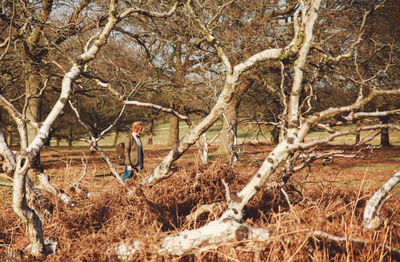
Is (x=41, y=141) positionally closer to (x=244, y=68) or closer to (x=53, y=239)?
(x=53, y=239)

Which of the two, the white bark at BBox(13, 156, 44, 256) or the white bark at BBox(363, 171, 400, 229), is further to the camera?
the white bark at BBox(363, 171, 400, 229)

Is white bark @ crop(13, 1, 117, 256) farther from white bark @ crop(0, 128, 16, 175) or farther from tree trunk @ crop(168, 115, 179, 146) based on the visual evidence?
tree trunk @ crop(168, 115, 179, 146)

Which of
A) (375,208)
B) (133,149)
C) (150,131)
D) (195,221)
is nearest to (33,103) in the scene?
(133,149)

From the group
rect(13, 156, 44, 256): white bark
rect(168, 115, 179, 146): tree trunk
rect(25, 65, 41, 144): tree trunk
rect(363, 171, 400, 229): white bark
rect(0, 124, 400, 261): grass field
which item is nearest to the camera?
rect(13, 156, 44, 256): white bark

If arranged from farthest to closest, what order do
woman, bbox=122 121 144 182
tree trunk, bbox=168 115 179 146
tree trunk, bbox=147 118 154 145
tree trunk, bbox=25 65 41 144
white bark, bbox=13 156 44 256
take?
tree trunk, bbox=147 118 154 145 → tree trunk, bbox=168 115 179 146 → tree trunk, bbox=25 65 41 144 → woman, bbox=122 121 144 182 → white bark, bbox=13 156 44 256

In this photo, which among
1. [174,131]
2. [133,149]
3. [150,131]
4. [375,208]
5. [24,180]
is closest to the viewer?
[24,180]

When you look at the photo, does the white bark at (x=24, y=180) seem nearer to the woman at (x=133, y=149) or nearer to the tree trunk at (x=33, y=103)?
the woman at (x=133, y=149)

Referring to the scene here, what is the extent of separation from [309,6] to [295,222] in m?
2.43

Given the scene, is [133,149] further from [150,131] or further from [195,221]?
[150,131]

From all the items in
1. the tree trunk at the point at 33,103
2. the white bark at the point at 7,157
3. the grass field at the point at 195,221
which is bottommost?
the grass field at the point at 195,221

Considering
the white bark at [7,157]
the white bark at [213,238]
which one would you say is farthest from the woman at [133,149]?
the white bark at [213,238]

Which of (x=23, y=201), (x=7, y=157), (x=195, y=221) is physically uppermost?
(x=7, y=157)

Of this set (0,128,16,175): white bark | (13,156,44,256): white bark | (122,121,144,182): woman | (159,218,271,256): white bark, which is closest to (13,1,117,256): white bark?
(13,156,44,256): white bark

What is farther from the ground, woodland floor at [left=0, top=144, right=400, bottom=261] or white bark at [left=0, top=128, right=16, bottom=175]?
white bark at [left=0, top=128, right=16, bottom=175]
